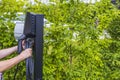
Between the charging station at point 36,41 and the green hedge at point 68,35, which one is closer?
the charging station at point 36,41

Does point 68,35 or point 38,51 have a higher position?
point 38,51

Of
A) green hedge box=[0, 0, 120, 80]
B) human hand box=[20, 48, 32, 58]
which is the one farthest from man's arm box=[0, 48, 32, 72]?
green hedge box=[0, 0, 120, 80]

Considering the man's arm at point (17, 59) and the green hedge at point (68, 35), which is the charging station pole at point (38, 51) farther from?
the green hedge at point (68, 35)

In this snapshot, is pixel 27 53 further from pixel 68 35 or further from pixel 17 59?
pixel 68 35

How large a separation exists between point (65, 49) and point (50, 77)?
0.40 meters

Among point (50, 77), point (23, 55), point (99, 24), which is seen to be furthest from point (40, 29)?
point (99, 24)

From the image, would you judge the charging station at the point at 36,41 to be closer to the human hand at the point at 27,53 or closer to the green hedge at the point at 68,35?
the human hand at the point at 27,53

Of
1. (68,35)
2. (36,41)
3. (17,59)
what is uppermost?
(36,41)

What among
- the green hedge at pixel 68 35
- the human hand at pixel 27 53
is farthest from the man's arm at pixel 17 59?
the green hedge at pixel 68 35

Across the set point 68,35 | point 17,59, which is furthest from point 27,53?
point 68,35

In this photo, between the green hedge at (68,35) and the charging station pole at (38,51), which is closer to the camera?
the charging station pole at (38,51)

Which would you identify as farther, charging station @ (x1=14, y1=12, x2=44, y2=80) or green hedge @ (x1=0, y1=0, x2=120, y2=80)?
green hedge @ (x1=0, y1=0, x2=120, y2=80)

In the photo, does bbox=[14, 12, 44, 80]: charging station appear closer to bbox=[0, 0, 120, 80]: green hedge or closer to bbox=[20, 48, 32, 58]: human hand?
bbox=[20, 48, 32, 58]: human hand

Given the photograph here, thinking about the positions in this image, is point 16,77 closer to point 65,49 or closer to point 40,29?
point 65,49
